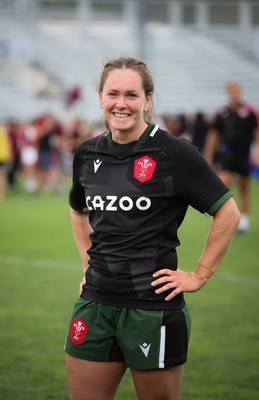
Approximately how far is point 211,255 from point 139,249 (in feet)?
1.17

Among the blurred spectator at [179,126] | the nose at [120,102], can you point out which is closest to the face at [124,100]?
the nose at [120,102]

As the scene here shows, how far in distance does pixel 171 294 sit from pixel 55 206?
1832 centimetres

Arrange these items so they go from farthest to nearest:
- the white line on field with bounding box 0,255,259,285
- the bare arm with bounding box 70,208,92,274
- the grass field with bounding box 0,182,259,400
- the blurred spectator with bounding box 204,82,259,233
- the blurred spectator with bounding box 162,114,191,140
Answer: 1. the blurred spectator with bounding box 162,114,191,140
2. the blurred spectator with bounding box 204,82,259,233
3. the white line on field with bounding box 0,255,259,285
4. the grass field with bounding box 0,182,259,400
5. the bare arm with bounding box 70,208,92,274

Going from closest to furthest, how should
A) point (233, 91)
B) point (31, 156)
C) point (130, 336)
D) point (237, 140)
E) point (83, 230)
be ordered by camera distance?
point (130, 336), point (83, 230), point (233, 91), point (237, 140), point (31, 156)

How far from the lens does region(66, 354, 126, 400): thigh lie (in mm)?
4254

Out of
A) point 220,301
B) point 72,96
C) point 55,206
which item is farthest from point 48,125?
point 220,301

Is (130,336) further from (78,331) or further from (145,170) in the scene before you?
(145,170)

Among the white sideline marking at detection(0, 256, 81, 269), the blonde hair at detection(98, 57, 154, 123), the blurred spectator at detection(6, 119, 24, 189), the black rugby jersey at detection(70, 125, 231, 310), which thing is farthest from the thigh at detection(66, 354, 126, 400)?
the blurred spectator at detection(6, 119, 24, 189)

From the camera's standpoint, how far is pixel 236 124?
50.7 ft

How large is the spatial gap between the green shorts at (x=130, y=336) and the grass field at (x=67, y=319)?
2.30 m

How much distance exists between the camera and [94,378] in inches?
168

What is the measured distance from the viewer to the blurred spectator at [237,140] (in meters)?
15.2

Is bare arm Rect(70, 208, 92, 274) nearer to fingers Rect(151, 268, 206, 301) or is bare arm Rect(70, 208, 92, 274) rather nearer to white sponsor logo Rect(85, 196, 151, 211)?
white sponsor logo Rect(85, 196, 151, 211)

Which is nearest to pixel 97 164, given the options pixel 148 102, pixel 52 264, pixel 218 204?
pixel 148 102
